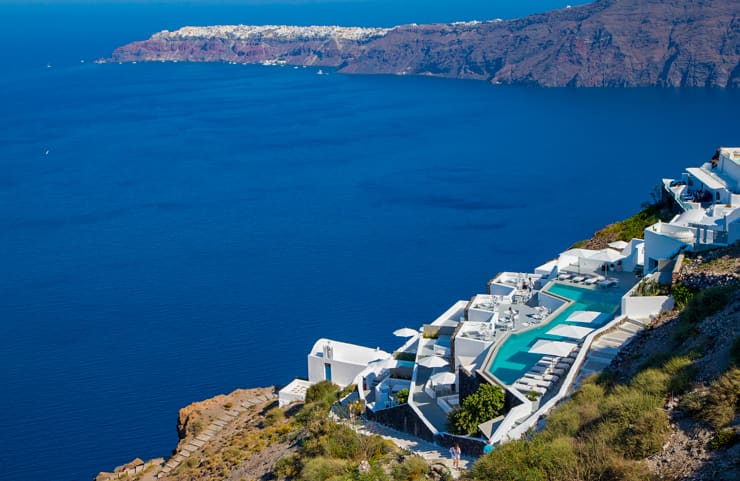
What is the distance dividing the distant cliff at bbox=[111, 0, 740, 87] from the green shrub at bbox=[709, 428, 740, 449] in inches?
3574

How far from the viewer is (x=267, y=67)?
437ft

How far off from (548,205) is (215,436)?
34.0 m

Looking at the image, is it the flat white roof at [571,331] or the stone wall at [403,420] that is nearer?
the stone wall at [403,420]

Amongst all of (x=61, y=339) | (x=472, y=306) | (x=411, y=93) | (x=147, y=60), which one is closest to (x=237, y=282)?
(x=61, y=339)

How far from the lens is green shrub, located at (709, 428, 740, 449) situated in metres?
10.4

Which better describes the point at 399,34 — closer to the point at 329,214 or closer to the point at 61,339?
the point at 329,214

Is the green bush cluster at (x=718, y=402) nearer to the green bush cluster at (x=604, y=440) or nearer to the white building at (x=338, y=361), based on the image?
the green bush cluster at (x=604, y=440)

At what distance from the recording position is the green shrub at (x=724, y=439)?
10367 mm

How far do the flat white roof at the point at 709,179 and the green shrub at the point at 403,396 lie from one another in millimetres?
12092

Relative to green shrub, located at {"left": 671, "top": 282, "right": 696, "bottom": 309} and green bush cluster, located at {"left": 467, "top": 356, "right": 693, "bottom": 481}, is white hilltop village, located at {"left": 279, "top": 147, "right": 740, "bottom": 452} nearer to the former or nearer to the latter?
green shrub, located at {"left": 671, "top": 282, "right": 696, "bottom": 309}

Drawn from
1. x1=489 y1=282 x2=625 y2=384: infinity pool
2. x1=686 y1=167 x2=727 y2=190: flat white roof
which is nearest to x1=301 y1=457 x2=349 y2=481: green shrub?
x1=489 y1=282 x2=625 y2=384: infinity pool

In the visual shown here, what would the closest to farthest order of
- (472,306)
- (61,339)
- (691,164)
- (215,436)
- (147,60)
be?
(472,306) → (215,436) → (61,339) → (691,164) → (147,60)

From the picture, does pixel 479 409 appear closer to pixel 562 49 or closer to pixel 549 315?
pixel 549 315

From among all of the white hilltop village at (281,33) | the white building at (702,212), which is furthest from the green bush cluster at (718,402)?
the white hilltop village at (281,33)
